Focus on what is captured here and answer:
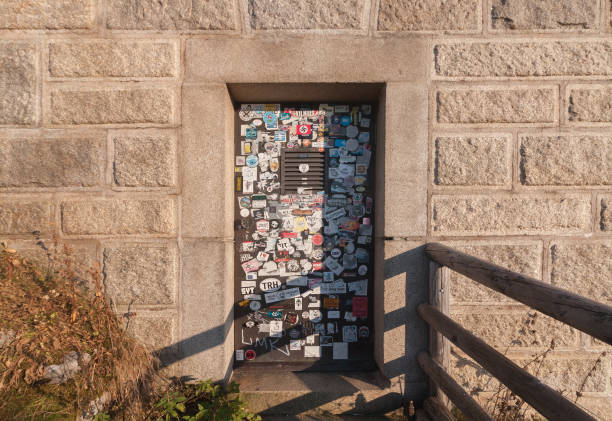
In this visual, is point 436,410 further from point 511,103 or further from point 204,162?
point 204,162

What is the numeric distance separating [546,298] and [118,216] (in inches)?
115

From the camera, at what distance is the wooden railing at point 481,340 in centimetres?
122

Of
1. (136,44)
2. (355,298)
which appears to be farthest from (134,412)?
(136,44)

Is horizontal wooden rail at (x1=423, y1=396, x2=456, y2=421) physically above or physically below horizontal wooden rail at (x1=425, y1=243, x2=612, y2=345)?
below

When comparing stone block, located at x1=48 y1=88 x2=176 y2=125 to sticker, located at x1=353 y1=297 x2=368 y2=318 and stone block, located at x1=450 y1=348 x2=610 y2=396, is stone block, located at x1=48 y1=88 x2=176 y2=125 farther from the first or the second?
stone block, located at x1=450 y1=348 x2=610 y2=396

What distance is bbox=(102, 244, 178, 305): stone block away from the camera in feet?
8.01

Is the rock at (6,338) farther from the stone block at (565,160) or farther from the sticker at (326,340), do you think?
the stone block at (565,160)

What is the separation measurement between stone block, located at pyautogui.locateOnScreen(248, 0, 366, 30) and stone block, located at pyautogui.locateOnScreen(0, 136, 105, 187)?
1726 millimetres

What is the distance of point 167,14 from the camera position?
2436mm

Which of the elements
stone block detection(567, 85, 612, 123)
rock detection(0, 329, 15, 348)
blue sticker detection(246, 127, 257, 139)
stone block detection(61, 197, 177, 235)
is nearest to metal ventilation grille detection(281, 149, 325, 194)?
blue sticker detection(246, 127, 257, 139)

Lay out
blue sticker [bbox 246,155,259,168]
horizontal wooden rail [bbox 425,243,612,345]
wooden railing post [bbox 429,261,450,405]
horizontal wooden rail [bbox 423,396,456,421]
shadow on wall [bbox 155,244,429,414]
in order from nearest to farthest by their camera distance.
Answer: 1. horizontal wooden rail [bbox 425,243,612,345]
2. horizontal wooden rail [bbox 423,396,456,421]
3. wooden railing post [bbox 429,261,450,405]
4. shadow on wall [bbox 155,244,429,414]
5. blue sticker [bbox 246,155,259,168]

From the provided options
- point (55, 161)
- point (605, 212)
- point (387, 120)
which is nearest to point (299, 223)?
point (387, 120)

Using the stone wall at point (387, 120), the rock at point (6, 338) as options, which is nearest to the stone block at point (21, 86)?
the stone wall at point (387, 120)

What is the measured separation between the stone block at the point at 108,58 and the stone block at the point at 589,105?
334 cm
